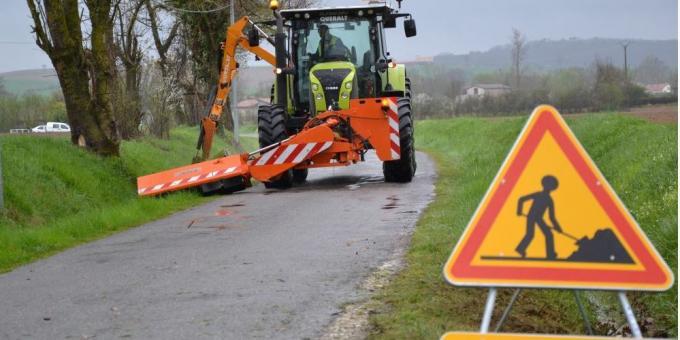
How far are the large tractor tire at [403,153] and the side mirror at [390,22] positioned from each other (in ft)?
6.98

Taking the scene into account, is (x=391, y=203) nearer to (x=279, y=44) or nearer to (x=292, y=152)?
(x=292, y=152)

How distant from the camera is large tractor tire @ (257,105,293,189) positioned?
18188 mm

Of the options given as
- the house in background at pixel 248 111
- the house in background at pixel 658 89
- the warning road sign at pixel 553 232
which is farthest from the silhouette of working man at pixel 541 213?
the house in background at pixel 248 111

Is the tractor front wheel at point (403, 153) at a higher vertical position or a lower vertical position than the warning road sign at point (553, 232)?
lower

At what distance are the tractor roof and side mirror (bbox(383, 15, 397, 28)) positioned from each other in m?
0.28

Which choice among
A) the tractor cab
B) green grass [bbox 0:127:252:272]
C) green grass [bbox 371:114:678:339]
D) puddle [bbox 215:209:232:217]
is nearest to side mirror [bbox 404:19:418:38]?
the tractor cab

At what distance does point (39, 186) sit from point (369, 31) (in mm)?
7207

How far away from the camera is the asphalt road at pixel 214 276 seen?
21.5ft

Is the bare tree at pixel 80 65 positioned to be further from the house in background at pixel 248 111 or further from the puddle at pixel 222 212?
the house in background at pixel 248 111

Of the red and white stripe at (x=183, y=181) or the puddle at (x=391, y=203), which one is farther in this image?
the red and white stripe at (x=183, y=181)

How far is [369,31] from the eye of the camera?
1941 centimetres

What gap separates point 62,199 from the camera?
15562 millimetres

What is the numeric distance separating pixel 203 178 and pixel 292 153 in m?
1.61

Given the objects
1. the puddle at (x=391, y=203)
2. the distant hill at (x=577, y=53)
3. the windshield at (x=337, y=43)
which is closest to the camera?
the puddle at (x=391, y=203)
